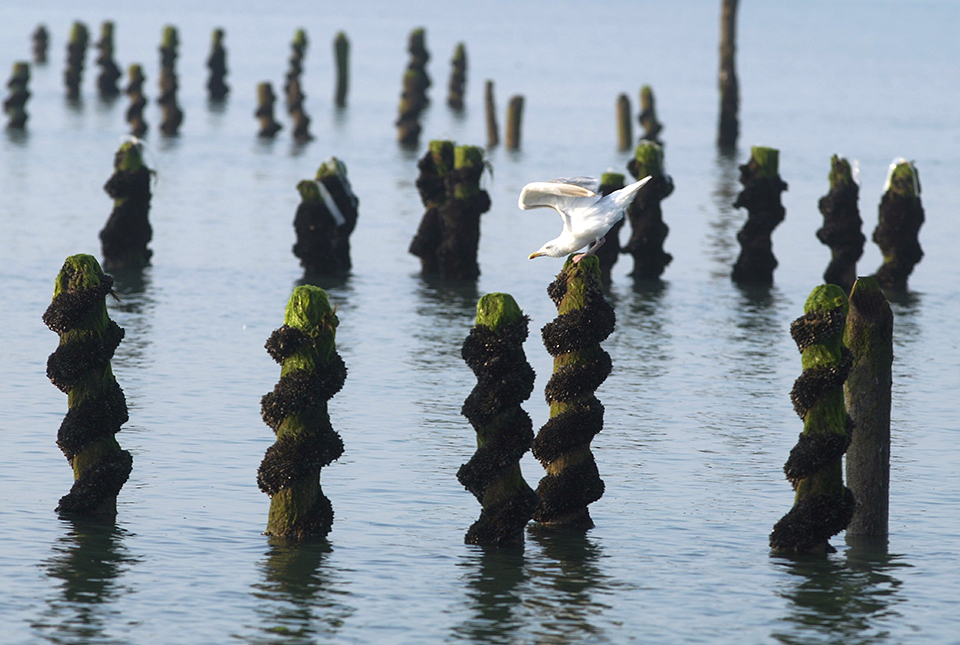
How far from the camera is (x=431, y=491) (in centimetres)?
1891

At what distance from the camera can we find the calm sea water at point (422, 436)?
49.2 ft

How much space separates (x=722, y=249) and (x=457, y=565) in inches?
989

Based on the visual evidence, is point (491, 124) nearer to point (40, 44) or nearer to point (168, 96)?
point (168, 96)

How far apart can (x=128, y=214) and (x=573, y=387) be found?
18.8m

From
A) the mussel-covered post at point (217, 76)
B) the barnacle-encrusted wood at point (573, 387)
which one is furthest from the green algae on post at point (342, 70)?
the barnacle-encrusted wood at point (573, 387)

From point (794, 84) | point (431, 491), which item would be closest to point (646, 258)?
point (431, 491)

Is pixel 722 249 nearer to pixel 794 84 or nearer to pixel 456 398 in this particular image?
pixel 456 398

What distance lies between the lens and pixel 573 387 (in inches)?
653

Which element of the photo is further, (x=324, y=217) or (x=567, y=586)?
(x=324, y=217)

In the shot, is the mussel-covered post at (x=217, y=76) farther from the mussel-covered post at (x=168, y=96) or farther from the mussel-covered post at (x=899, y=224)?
the mussel-covered post at (x=899, y=224)

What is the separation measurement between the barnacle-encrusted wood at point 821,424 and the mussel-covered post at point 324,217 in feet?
59.5

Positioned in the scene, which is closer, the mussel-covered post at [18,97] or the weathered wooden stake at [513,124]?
the weathered wooden stake at [513,124]

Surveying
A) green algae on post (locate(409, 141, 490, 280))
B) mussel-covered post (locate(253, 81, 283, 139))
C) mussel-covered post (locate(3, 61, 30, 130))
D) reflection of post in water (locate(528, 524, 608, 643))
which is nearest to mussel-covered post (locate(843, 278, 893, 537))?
reflection of post in water (locate(528, 524, 608, 643))

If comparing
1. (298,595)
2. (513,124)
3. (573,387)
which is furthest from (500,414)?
(513,124)
